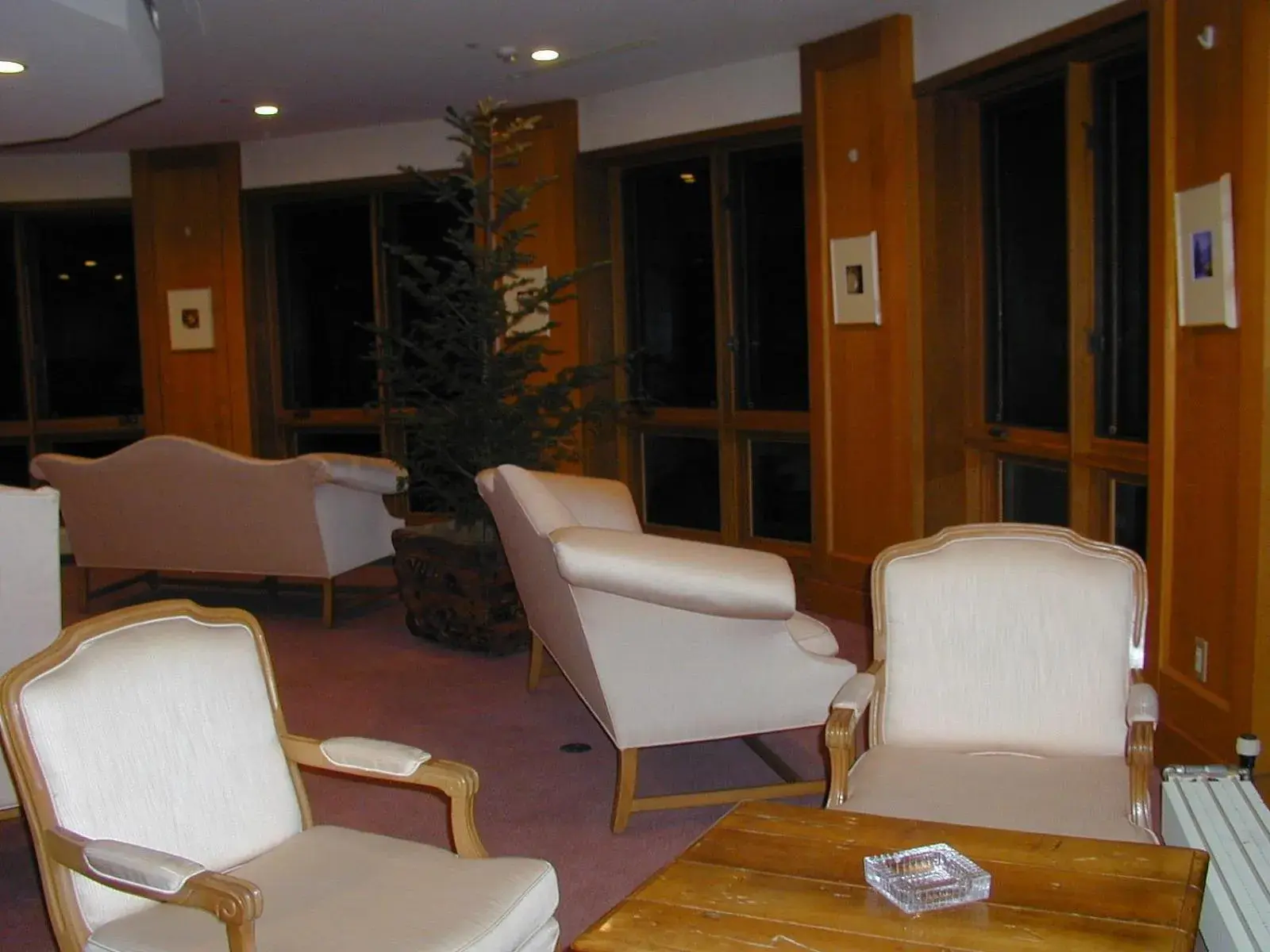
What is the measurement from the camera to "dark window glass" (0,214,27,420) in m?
9.23

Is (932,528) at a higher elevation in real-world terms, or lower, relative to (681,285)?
lower

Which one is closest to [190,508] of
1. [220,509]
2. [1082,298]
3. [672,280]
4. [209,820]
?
[220,509]

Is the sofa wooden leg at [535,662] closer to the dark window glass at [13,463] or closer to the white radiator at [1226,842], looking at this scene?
the white radiator at [1226,842]

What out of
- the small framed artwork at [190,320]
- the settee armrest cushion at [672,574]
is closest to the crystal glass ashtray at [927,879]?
the settee armrest cushion at [672,574]

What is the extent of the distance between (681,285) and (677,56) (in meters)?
1.50

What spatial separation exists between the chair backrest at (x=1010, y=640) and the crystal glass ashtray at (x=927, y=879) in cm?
97

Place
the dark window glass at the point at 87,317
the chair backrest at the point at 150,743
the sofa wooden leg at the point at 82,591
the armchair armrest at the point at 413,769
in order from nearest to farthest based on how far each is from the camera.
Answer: the chair backrest at the point at 150,743, the armchair armrest at the point at 413,769, the sofa wooden leg at the point at 82,591, the dark window glass at the point at 87,317

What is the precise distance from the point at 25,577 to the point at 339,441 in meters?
5.75

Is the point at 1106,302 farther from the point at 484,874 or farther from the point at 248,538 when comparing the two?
the point at 248,538

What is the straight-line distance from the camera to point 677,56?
6441 mm

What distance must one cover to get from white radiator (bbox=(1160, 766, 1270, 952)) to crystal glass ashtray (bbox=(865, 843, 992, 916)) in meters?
0.48

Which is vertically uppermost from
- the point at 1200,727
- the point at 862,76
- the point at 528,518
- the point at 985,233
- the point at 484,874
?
the point at 862,76

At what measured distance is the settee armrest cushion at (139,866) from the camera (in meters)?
1.94

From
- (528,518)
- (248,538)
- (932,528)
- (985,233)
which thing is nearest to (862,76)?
(985,233)
